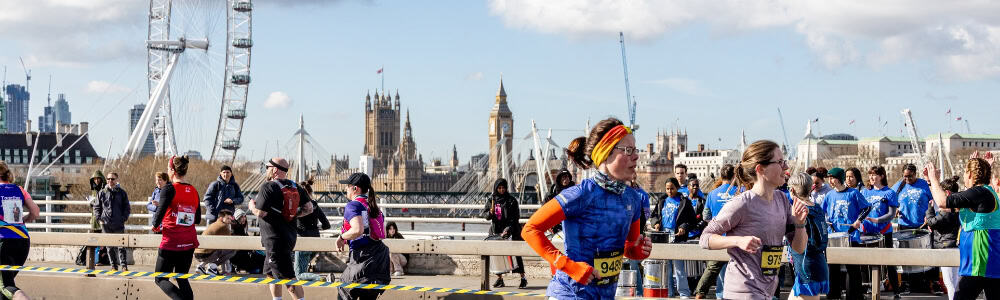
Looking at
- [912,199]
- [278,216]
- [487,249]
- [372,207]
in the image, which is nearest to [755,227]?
[372,207]

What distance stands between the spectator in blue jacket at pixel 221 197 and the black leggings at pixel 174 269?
16.2 ft

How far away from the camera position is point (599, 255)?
6121mm

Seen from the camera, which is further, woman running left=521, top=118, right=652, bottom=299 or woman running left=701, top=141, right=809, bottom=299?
woman running left=701, top=141, right=809, bottom=299

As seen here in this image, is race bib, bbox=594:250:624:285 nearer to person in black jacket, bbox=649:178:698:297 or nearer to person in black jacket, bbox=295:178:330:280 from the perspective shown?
person in black jacket, bbox=649:178:698:297

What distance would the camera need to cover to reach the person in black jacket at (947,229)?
10245mm

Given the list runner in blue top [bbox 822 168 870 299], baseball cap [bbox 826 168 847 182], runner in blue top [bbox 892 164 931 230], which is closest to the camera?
runner in blue top [bbox 822 168 870 299]

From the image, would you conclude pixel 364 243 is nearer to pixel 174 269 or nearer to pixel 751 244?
pixel 174 269

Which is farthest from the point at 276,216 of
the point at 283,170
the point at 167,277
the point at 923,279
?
the point at 923,279

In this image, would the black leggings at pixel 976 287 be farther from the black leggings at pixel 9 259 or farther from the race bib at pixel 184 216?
the black leggings at pixel 9 259

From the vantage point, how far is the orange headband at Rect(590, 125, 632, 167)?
6121 mm

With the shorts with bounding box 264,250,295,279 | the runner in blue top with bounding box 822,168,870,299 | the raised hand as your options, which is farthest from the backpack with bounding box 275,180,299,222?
the runner in blue top with bounding box 822,168,870,299

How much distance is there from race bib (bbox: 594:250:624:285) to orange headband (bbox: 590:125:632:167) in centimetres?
47

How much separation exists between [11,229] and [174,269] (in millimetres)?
1431

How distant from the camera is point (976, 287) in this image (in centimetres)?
847
